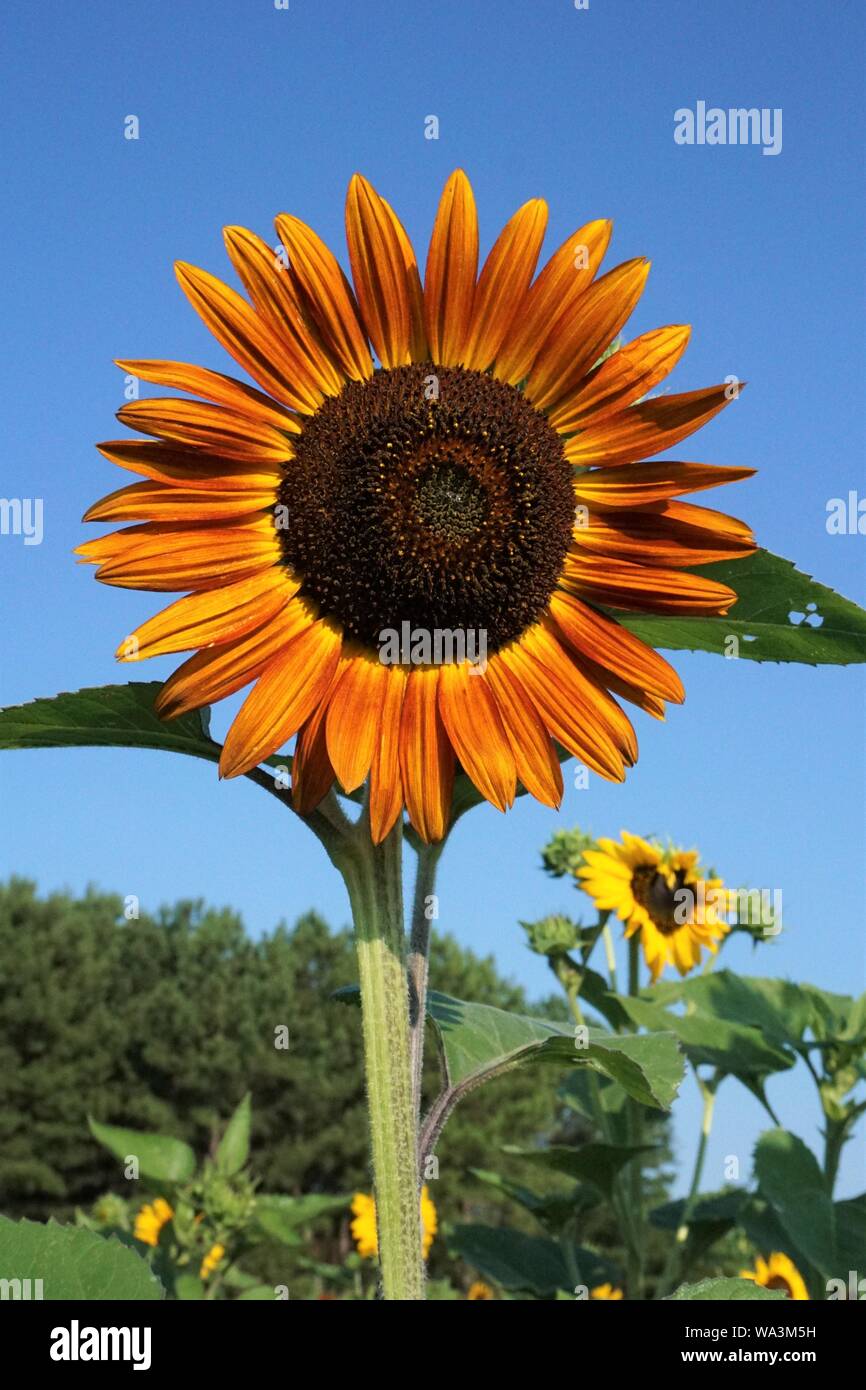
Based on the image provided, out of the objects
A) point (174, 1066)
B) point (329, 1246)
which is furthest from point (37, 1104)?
point (329, 1246)

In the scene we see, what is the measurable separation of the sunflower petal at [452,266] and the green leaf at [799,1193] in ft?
8.81

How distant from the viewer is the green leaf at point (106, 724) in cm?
150

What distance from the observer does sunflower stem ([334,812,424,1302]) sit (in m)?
1.39

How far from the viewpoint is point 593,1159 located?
387cm

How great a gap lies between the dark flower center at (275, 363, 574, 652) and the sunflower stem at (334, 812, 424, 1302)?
1.08 feet

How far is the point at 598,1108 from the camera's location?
13.8 feet

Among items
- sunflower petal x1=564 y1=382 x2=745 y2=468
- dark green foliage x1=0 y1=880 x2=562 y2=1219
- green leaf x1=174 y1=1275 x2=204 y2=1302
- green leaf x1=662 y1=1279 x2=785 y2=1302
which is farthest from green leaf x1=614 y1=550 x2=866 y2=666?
dark green foliage x1=0 y1=880 x2=562 y2=1219

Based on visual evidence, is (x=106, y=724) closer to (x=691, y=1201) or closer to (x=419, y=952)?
(x=419, y=952)

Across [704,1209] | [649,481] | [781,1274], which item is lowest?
[781,1274]

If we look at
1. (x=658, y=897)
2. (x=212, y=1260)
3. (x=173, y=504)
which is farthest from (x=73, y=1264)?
(x=212, y=1260)

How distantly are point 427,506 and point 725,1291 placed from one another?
41.0 inches

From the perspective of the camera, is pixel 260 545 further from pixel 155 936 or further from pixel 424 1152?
pixel 155 936

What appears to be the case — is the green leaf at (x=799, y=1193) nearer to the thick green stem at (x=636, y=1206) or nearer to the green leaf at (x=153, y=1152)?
the thick green stem at (x=636, y=1206)
